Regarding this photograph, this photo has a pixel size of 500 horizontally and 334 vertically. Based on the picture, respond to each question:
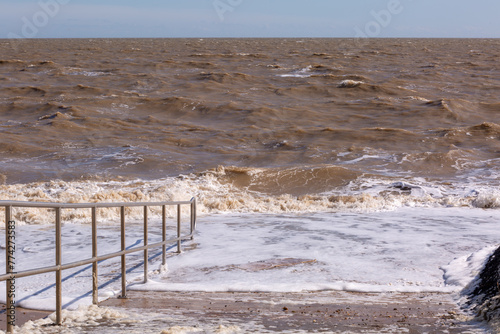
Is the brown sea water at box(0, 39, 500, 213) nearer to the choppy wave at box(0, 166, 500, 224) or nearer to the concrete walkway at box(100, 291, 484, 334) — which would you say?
the choppy wave at box(0, 166, 500, 224)

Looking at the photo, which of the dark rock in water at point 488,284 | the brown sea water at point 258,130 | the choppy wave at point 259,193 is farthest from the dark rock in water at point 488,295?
the brown sea water at point 258,130

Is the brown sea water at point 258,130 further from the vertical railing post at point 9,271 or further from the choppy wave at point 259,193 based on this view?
the vertical railing post at point 9,271

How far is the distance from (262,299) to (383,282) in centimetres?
124

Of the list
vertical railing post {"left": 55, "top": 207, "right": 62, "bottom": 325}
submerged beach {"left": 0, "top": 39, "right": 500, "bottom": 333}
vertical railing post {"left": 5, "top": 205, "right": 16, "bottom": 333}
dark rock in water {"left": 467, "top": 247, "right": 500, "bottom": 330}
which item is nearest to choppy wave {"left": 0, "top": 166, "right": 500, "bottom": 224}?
submerged beach {"left": 0, "top": 39, "right": 500, "bottom": 333}

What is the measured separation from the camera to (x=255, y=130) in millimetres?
17875

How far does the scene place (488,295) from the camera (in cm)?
417

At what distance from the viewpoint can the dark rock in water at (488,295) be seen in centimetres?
381

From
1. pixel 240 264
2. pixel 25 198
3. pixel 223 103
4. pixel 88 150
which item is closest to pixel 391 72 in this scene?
pixel 223 103

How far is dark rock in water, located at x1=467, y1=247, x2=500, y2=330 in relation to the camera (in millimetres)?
3809

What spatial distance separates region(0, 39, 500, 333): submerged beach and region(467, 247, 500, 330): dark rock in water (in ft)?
0.35

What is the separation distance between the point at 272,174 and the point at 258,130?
5.27 meters

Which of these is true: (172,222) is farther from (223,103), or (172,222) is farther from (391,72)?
(391,72)

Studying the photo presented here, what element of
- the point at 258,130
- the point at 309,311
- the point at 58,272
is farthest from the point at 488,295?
the point at 258,130

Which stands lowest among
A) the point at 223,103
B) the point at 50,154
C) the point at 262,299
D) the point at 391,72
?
the point at 262,299
